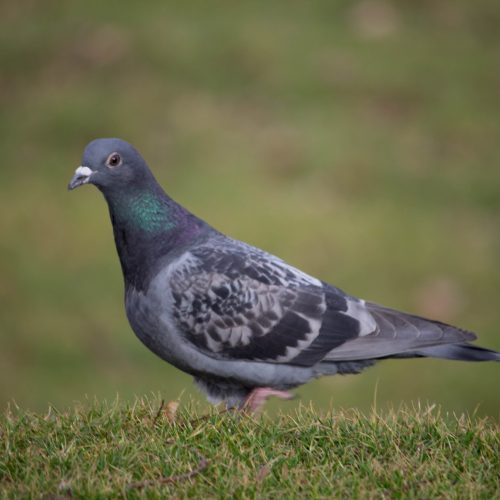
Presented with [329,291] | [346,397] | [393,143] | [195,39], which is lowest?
[346,397]

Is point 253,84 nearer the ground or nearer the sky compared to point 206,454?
nearer the sky

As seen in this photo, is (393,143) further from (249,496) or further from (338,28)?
(249,496)

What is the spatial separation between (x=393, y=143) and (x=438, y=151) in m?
0.62

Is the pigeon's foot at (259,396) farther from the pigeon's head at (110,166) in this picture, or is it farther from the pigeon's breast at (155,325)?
the pigeon's head at (110,166)

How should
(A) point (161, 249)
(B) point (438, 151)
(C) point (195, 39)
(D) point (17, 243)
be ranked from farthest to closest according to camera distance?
(C) point (195, 39) < (B) point (438, 151) < (D) point (17, 243) < (A) point (161, 249)

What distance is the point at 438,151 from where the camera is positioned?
14.8 meters

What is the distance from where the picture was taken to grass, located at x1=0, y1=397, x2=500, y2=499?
5133 millimetres

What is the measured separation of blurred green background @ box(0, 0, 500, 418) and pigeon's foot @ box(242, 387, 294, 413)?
14.1 feet

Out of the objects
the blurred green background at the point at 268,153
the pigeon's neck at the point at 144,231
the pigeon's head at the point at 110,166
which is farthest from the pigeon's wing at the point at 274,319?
the blurred green background at the point at 268,153

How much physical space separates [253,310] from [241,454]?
1.49 metres

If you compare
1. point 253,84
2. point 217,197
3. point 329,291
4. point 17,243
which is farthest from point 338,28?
point 329,291

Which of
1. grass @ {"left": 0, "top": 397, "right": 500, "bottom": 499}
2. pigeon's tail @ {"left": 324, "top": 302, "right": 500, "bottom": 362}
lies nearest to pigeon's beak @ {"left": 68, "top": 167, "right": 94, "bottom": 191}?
grass @ {"left": 0, "top": 397, "right": 500, "bottom": 499}

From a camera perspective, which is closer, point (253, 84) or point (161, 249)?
point (161, 249)

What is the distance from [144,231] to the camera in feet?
22.6
